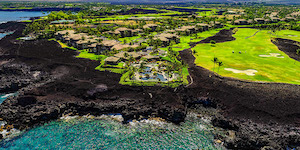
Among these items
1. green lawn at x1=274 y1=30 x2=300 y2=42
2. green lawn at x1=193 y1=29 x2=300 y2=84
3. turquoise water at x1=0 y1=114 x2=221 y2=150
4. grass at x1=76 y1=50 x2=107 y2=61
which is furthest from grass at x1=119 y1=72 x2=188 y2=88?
green lawn at x1=274 y1=30 x2=300 y2=42

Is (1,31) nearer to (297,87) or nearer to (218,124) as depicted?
(218,124)

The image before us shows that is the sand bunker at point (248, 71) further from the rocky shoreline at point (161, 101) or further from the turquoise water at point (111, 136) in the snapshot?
the turquoise water at point (111, 136)

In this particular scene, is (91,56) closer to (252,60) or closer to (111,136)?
(111,136)

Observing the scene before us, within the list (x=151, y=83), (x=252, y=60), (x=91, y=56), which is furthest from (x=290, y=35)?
(x=91, y=56)

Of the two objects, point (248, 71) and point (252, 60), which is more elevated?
point (252, 60)

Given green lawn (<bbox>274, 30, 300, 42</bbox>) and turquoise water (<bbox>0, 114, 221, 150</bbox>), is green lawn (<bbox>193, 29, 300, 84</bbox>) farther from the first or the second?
turquoise water (<bbox>0, 114, 221, 150</bbox>)

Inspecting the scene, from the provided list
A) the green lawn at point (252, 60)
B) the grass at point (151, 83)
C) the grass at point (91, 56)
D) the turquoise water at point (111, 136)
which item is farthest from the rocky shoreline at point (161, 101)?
the grass at point (91, 56)

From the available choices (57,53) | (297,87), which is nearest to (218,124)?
(297,87)
